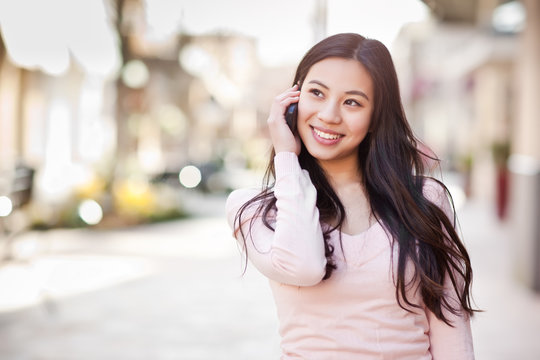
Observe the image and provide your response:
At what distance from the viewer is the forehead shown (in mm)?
1556

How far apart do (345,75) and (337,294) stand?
0.54 m

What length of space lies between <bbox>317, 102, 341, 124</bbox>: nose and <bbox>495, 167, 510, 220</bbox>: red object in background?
11123 millimetres

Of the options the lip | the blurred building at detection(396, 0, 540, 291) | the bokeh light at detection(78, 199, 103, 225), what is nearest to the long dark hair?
the lip

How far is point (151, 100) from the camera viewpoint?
1105 inches

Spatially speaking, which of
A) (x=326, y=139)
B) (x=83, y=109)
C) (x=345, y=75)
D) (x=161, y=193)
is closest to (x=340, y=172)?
(x=326, y=139)

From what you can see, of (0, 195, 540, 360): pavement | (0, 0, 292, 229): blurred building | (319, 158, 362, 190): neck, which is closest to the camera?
(319, 158, 362, 190): neck

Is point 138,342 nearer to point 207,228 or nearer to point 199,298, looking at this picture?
point 199,298

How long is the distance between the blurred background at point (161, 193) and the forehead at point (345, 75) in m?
0.15

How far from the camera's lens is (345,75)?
5.11 ft

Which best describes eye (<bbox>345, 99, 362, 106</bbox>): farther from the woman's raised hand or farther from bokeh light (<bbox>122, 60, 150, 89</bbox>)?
bokeh light (<bbox>122, 60, 150, 89</bbox>)

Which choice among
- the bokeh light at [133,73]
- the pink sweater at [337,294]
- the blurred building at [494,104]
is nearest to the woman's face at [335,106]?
the pink sweater at [337,294]

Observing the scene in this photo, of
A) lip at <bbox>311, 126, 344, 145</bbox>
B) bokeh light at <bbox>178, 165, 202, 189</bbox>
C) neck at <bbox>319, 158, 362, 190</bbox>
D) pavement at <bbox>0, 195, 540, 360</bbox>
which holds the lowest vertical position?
bokeh light at <bbox>178, 165, 202, 189</bbox>

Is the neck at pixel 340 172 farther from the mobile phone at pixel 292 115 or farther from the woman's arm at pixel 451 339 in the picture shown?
the woman's arm at pixel 451 339

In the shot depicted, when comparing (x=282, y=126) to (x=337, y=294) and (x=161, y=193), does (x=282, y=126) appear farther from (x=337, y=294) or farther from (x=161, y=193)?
(x=161, y=193)
